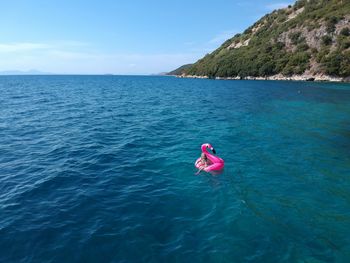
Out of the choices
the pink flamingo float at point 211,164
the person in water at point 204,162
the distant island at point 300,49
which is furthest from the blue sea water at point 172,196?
the distant island at point 300,49

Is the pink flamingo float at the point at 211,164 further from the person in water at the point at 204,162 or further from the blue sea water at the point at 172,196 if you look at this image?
the blue sea water at the point at 172,196

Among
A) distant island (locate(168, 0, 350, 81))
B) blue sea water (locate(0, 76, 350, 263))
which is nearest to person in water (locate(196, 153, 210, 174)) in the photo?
blue sea water (locate(0, 76, 350, 263))

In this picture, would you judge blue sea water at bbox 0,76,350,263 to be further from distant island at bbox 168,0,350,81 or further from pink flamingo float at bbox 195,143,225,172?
distant island at bbox 168,0,350,81

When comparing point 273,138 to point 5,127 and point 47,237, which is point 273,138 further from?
point 5,127

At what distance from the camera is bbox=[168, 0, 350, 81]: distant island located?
104 metres

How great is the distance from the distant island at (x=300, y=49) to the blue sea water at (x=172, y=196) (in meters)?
84.7

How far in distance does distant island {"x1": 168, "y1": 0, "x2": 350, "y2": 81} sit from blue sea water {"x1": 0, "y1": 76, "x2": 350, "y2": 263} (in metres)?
84.7

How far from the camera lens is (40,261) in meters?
10.3

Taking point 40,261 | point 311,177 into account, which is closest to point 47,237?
point 40,261

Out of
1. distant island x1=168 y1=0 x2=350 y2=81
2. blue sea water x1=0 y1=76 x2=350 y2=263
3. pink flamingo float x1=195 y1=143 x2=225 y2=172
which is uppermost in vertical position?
distant island x1=168 y1=0 x2=350 y2=81

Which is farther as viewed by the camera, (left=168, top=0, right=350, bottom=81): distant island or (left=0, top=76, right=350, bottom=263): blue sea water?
(left=168, top=0, right=350, bottom=81): distant island

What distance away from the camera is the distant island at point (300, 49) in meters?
104

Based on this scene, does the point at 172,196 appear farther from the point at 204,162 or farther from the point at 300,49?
the point at 300,49

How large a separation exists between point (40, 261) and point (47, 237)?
156cm
